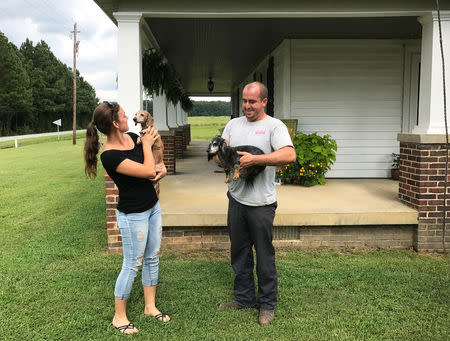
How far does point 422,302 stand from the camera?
11.6 feet

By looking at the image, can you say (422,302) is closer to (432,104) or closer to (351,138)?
(432,104)

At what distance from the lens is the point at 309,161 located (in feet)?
22.5

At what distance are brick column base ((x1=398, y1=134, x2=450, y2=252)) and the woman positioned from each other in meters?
3.32

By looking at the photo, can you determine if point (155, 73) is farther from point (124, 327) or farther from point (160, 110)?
point (124, 327)

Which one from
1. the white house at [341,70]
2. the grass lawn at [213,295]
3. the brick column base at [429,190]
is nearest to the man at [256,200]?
the grass lawn at [213,295]

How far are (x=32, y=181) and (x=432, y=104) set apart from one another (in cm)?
978

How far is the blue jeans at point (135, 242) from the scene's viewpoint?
296 centimetres

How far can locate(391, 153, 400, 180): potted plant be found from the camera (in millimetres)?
7438

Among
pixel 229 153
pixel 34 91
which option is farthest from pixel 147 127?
pixel 34 91

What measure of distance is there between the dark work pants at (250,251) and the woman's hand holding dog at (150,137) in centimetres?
79

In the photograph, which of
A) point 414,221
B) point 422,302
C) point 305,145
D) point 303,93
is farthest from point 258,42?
point 422,302

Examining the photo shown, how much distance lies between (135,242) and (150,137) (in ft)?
2.44

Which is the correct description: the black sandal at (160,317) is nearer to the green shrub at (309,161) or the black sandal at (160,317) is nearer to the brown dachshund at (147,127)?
the brown dachshund at (147,127)

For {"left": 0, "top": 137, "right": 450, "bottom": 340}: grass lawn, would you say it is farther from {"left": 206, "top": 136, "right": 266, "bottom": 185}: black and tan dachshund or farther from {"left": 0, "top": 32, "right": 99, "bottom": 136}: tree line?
{"left": 0, "top": 32, "right": 99, "bottom": 136}: tree line
